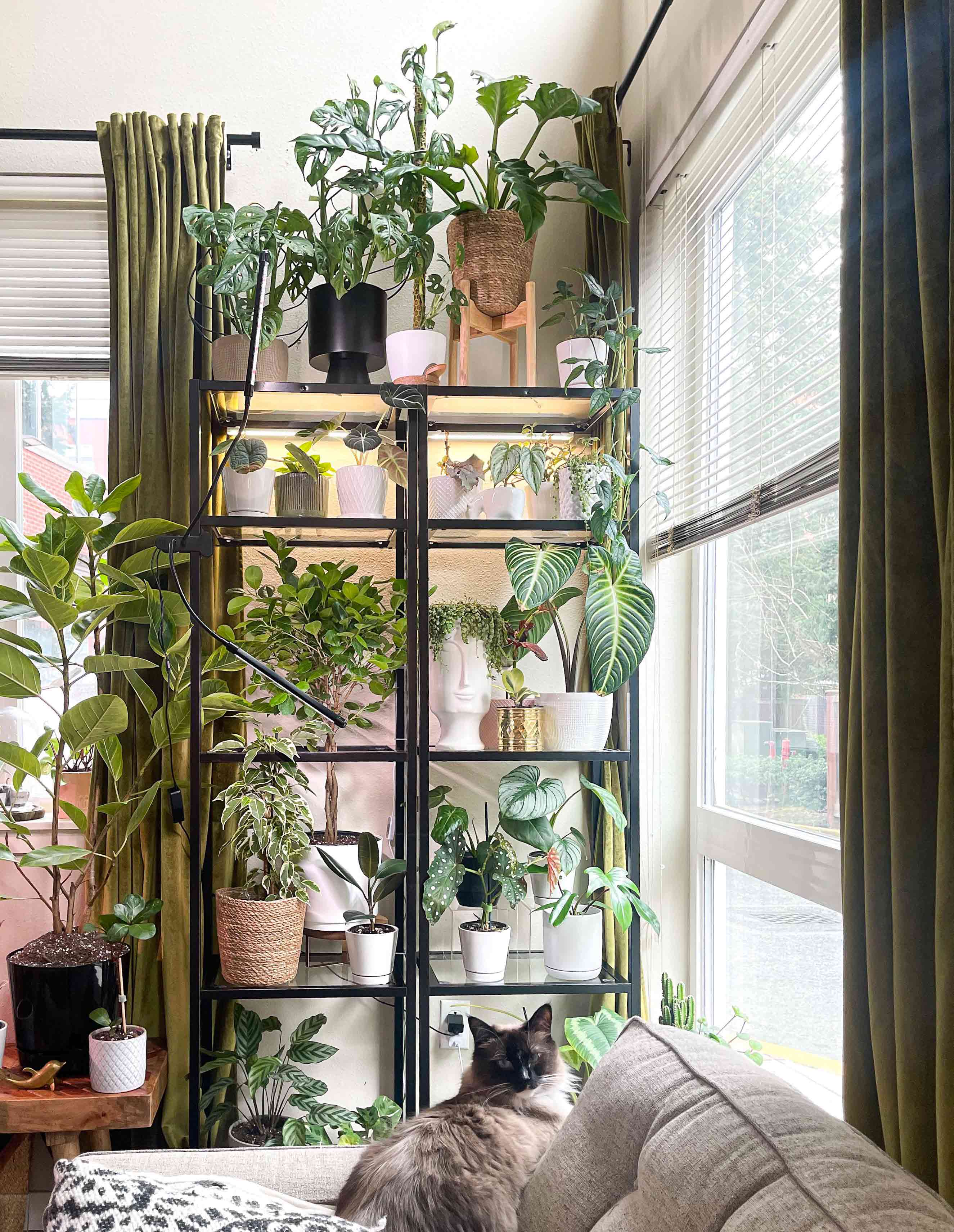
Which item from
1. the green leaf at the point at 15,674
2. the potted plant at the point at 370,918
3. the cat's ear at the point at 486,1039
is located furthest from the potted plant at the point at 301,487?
the cat's ear at the point at 486,1039

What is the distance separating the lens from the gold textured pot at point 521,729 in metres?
2.16

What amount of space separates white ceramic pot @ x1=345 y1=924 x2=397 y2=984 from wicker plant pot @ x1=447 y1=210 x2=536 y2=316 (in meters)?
1.42

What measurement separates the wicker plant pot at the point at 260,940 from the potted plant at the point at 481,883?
29 cm

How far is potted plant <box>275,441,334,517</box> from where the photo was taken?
2164 mm

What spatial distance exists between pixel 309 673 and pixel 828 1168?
1512 mm

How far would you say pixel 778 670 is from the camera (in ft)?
5.92

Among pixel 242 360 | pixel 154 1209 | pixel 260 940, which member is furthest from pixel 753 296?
pixel 154 1209

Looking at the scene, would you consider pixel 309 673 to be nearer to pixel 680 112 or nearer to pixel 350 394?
pixel 350 394

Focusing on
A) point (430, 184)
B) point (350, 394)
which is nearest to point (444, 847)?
point (350, 394)

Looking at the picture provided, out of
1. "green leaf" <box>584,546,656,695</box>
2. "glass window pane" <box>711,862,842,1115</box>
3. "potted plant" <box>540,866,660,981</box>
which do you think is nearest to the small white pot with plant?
"green leaf" <box>584,546,656,695</box>

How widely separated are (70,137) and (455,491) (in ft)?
4.38

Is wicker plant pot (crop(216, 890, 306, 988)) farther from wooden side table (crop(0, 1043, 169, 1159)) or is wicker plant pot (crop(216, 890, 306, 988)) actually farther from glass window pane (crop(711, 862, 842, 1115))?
glass window pane (crop(711, 862, 842, 1115))

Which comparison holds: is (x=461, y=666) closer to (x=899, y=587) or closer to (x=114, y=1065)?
(x=114, y=1065)

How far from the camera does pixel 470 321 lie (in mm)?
2277
